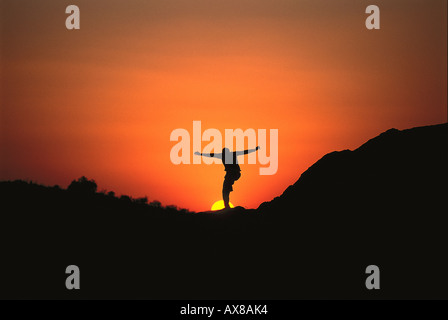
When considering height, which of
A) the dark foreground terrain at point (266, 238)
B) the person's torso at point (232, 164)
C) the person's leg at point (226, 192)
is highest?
the person's torso at point (232, 164)

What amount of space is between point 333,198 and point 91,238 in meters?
9.39

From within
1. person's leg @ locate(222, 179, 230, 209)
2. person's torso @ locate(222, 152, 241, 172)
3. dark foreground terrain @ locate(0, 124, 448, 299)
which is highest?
person's torso @ locate(222, 152, 241, 172)

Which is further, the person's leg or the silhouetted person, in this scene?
the person's leg

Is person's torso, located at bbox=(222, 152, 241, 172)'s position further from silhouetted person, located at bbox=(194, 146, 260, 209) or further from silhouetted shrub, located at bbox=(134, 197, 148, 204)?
silhouetted shrub, located at bbox=(134, 197, 148, 204)

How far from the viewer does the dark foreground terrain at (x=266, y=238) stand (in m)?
18.7

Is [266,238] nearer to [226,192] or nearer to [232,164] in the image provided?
[226,192]

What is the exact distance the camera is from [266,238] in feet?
68.3

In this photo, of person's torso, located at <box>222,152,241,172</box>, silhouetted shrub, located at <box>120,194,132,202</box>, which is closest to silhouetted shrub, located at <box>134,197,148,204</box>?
silhouetted shrub, located at <box>120,194,132,202</box>

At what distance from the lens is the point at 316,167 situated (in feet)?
81.3

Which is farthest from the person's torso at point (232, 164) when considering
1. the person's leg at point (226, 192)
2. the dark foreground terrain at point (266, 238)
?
the dark foreground terrain at point (266, 238)

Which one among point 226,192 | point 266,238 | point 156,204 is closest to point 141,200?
point 156,204

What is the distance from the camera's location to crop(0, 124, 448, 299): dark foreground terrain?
18.7 metres

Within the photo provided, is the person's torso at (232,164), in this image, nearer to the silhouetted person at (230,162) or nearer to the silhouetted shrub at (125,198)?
the silhouetted person at (230,162)
